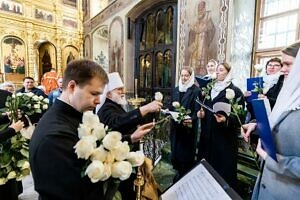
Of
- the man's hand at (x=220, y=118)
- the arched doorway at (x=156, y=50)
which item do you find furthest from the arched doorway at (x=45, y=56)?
the man's hand at (x=220, y=118)

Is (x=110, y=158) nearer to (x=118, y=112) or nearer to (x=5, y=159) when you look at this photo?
(x=118, y=112)

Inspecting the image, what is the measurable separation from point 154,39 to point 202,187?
875 cm

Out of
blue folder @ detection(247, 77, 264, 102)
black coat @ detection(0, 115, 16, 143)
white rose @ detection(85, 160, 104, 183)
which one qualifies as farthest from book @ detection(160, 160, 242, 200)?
black coat @ detection(0, 115, 16, 143)

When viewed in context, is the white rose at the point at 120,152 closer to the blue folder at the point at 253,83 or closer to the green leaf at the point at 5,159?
the blue folder at the point at 253,83

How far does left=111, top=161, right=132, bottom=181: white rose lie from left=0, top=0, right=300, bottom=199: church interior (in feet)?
6.44

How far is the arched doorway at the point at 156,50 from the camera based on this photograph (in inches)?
324

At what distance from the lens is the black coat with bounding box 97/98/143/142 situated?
2.06 metres

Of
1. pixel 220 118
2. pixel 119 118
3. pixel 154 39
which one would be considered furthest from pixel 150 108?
pixel 154 39

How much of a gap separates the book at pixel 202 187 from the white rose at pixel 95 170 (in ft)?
1.20

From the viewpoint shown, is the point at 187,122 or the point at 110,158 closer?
the point at 110,158

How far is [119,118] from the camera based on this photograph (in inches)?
81.8

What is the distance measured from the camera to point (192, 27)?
19.1ft

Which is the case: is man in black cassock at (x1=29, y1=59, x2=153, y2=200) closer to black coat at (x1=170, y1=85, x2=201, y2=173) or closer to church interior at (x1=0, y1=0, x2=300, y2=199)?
church interior at (x1=0, y1=0, x2=300, y2=199)

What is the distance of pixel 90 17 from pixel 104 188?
47.6 ft
